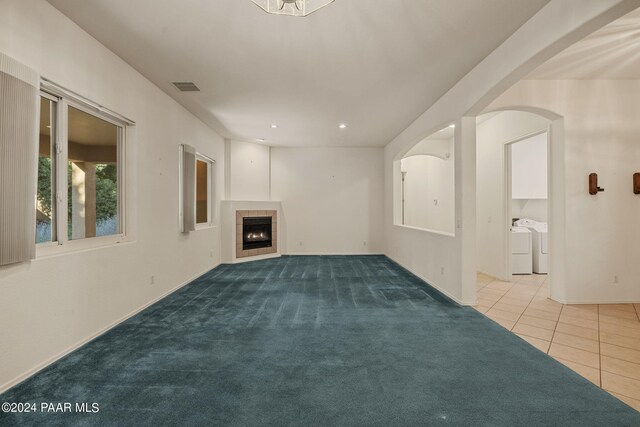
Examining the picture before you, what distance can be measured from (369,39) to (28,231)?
3.21 metres

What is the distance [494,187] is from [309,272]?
151 inches

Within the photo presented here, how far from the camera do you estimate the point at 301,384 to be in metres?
2.07

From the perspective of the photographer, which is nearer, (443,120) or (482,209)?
(443,120)

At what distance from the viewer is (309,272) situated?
582cm

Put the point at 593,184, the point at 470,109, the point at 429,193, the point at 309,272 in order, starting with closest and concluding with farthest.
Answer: the point at 470,109, the point at 593,184, the point at 309,272, the point at 429,193

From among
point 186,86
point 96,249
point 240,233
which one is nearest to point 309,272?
point 240,233

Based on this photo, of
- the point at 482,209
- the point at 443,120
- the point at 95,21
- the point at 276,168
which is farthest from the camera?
the point at 276,168

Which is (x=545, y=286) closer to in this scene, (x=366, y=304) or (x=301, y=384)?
(x=366, y=304)

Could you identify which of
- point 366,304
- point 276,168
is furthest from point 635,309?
point 276,168

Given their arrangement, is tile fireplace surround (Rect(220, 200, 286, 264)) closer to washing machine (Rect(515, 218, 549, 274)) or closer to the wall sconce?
washing machine (Rect(515, 218, 549, 274))

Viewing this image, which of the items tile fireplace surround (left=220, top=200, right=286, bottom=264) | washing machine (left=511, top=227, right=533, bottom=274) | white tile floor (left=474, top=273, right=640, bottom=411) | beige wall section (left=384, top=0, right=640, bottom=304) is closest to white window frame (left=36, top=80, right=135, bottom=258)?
tile fireplace surround (left=220, top=200, right=286, bottom=264)

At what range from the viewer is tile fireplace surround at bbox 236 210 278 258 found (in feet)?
22.5

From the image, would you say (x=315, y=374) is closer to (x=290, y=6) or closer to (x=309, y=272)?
(x=290, y=6)

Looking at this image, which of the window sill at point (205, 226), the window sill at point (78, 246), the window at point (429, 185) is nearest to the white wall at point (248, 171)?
the window sill at point (205, 226)
